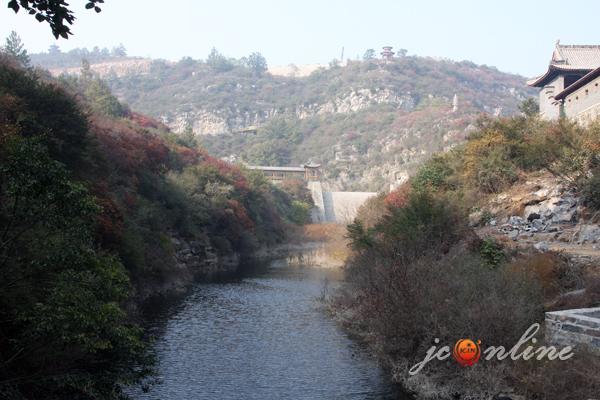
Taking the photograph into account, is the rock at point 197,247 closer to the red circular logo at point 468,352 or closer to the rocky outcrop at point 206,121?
the red circular logo at point 468,352

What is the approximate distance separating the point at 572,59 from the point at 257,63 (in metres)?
131

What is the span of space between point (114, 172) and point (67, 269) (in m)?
16.1

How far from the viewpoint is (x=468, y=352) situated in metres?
7.94

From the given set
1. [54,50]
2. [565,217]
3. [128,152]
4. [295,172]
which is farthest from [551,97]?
[54,50]

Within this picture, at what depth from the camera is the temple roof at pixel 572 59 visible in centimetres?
2484

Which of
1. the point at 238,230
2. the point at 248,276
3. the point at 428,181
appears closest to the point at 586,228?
the point at 428,181

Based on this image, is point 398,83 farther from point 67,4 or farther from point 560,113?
point 67,4

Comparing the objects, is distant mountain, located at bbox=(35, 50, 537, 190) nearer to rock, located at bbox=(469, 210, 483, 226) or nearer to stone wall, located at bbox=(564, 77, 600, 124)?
stone wall, located at bbox=(564, 77, 600, 124)

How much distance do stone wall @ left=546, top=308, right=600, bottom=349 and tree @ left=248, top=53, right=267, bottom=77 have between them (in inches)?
5686

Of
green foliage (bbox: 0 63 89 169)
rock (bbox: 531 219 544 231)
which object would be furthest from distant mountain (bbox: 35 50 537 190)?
green foliage (bbox: 0 63 89 169)

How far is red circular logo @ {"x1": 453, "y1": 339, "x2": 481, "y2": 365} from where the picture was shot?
25.9 feet

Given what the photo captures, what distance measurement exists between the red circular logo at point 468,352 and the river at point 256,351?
159 centimetres

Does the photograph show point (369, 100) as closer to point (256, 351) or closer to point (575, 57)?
point (575, 57)

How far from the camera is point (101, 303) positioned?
659cm
